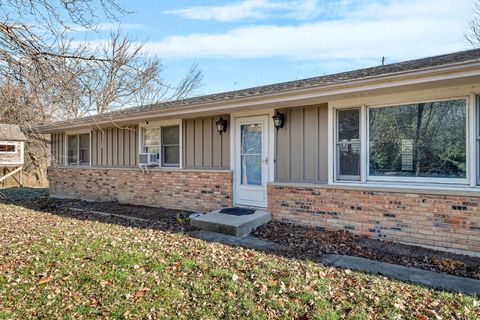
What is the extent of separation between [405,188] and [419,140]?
0.85m

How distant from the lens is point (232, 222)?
5980 mm

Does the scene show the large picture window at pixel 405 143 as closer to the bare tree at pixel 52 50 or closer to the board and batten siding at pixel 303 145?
the board and batten siding at pixel 303 145

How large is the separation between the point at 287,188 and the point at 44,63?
15.0ft

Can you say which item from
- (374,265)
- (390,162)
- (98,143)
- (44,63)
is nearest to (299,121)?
(390,162)

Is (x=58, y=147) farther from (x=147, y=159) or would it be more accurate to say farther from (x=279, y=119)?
(x=279, y=119)

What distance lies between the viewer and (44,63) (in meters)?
4.45

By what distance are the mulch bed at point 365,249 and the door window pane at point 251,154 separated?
1.56 m

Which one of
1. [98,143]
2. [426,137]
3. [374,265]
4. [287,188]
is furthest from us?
[98,143]

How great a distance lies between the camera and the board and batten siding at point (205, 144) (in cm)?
786

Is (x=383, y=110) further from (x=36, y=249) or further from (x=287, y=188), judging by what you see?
(x=36, y=249)

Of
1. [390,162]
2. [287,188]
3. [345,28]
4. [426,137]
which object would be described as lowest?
[287,188]

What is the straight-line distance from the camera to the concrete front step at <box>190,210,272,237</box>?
5793mm

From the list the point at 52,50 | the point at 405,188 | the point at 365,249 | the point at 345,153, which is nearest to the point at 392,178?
the point at 405,188

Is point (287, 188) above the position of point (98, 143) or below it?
below
